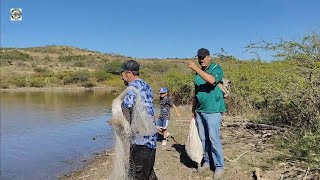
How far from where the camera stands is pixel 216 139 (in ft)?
19.6

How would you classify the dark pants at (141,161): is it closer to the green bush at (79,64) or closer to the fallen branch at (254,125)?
the fallen branch at (254,125)

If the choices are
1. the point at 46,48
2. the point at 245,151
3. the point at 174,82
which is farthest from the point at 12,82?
the point at 46,48

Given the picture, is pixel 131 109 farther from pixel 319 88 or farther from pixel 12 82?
pixel 12 82

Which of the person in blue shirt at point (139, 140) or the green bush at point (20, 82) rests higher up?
the person in blue shirt at point (139, 140)

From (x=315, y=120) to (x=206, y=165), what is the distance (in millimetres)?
2181

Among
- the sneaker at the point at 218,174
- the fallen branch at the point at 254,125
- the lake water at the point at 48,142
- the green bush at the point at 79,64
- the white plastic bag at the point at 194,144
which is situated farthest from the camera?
the green bush at the point at 79,64

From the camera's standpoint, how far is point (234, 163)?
6.83m

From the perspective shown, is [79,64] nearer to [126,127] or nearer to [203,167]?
[203,167]

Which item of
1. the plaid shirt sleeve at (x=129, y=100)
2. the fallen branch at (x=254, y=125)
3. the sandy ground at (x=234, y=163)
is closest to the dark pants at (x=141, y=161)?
the plaid shirt sleeve at (x=129, y=100)

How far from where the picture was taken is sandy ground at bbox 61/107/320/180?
6.12 meters

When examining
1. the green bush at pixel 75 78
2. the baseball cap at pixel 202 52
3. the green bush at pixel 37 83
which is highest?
the baseball cap at pixel 202 52

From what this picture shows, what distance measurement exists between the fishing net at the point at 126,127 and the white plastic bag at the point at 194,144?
180cm

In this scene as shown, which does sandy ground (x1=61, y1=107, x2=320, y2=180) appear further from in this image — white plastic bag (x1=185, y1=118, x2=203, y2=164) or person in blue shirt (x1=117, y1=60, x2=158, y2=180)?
person in blue shirt (x1=117, y1=60, x2=158, y2=180)

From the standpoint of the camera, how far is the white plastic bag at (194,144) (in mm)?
6387
